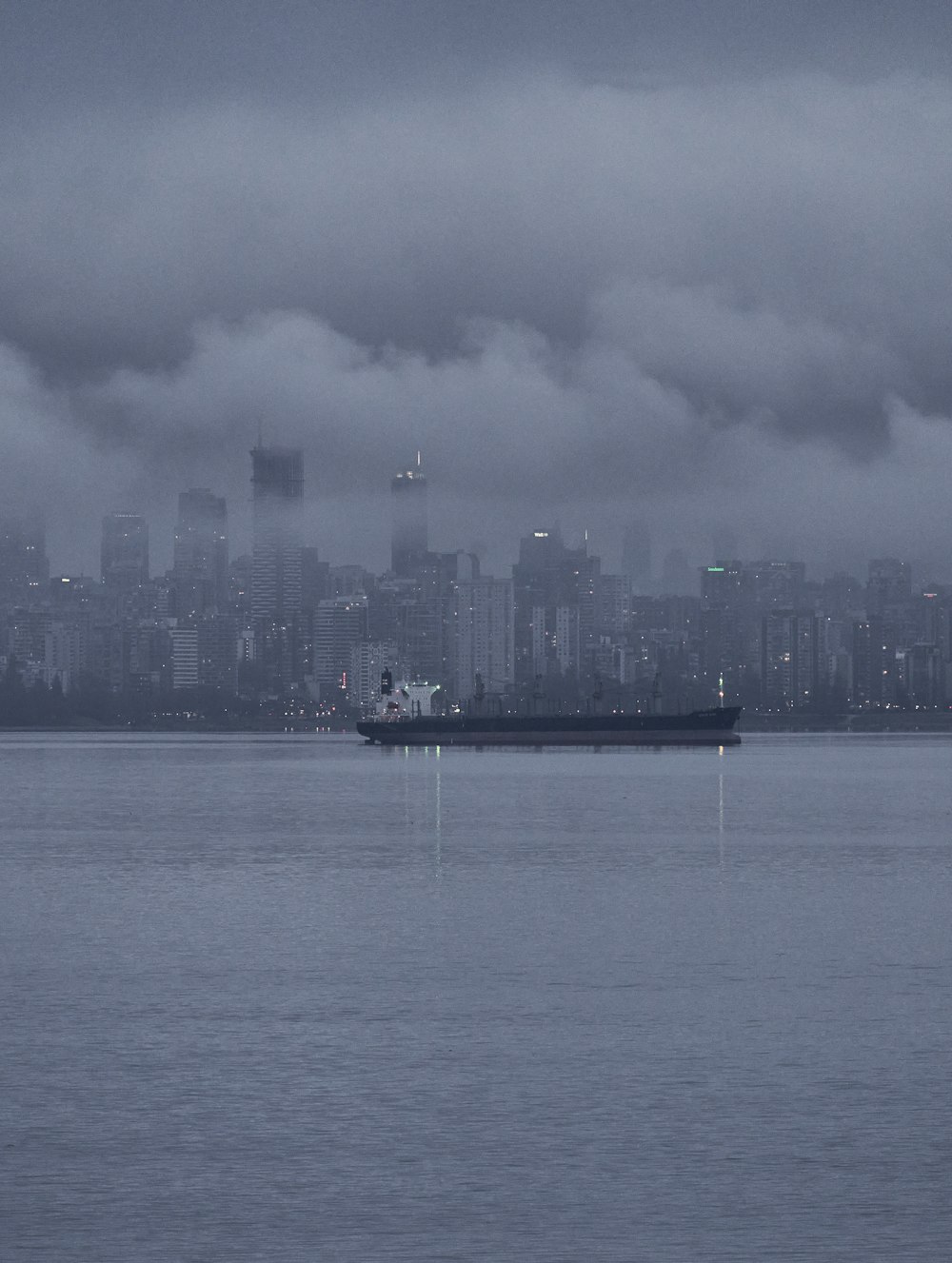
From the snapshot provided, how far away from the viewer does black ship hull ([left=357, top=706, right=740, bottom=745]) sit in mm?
189500

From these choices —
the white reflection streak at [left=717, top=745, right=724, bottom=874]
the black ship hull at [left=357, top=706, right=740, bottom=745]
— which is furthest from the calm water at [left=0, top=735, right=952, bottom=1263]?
the black ship hull at [left=357, top=706, right=740, bottom=745]

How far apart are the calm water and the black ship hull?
140 meters

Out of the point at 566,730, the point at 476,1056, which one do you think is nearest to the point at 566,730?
the point at 566,730

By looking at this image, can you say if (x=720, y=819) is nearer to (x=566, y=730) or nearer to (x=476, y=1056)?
(x=476, y=1056)

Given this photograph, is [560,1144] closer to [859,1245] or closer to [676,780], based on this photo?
[859,1245]

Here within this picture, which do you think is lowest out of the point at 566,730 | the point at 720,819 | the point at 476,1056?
the point at 720,819

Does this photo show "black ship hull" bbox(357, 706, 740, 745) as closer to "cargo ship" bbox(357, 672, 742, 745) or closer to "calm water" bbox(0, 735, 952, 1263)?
"cargo ship" bbox(357, 672, 742, 745)

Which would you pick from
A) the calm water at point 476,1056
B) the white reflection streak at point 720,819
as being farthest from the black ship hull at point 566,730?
the calm water at point 476,1056

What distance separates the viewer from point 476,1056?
20031 mm

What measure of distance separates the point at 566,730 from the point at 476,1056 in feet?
567

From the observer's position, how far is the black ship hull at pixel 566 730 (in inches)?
7461

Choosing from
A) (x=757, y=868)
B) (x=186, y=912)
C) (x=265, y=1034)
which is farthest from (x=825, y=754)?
(x=265, y=1034)

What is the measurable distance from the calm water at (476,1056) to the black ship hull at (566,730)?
13953 cm

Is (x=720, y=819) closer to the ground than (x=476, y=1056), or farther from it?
closer to the ground
